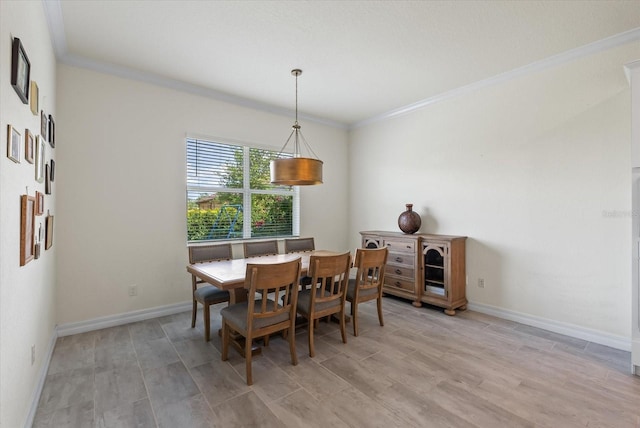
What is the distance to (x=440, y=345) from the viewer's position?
279 centimetres

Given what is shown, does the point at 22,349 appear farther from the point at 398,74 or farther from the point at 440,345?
the point at 398,74

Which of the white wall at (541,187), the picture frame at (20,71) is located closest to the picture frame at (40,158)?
the picture frame at (20,71)

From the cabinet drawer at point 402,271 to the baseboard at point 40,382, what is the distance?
3313 mm

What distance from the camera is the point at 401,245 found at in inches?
157

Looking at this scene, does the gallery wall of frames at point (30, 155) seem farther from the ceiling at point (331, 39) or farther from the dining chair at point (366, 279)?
the dining chair at point (366, 279)

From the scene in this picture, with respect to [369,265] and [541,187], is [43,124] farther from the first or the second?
[541,187]

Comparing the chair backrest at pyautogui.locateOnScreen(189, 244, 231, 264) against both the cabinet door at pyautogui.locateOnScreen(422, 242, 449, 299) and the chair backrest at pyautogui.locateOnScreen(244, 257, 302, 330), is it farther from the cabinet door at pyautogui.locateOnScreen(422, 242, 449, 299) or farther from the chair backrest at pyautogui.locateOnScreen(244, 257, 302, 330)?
the cabinet door at pyautogui.locateOnScreen(422, 242, 449, 299)

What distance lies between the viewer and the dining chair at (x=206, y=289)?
2851 mm

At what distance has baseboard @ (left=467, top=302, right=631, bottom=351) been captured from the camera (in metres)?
2.73

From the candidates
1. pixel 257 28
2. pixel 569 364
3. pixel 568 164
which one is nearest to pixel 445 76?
pixel 568 164

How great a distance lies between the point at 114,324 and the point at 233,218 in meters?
1.79

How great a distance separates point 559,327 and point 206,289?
11.9ft

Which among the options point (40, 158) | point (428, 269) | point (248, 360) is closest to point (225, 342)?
point (248, 360)

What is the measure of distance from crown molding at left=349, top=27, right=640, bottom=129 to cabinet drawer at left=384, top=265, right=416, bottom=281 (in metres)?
2.29
